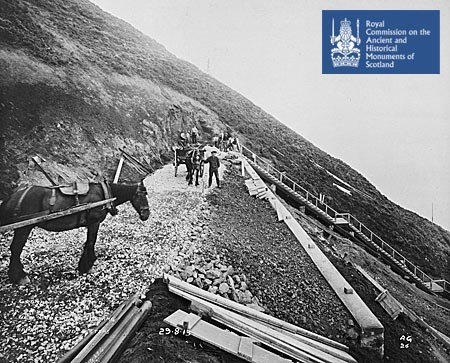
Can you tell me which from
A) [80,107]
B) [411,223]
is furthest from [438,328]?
[80,107]

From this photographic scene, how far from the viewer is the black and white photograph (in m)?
3.15

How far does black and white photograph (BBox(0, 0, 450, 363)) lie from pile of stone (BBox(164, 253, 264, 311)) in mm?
22

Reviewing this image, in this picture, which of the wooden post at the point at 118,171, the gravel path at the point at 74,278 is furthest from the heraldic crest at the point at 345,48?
the wooden post at the point at 118,171

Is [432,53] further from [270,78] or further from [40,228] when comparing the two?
[40,228]

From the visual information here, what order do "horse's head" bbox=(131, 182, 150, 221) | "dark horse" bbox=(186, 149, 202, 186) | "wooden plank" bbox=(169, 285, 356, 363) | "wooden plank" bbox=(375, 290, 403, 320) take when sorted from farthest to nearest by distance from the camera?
"dark horse" bbox=(186, 149, 202, 186), "wooden plank" bbox=(375, 290, 403, 320), "horse's head" bbox=(131, 182, 150, 221), "wooden plank" bbox=(169, 285, 356, 363)

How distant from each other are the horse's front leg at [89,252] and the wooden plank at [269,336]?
876 millimetres


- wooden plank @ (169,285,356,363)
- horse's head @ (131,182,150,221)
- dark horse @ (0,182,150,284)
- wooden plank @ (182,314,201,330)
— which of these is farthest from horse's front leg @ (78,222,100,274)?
wooden plank @ (182,314,201,330)

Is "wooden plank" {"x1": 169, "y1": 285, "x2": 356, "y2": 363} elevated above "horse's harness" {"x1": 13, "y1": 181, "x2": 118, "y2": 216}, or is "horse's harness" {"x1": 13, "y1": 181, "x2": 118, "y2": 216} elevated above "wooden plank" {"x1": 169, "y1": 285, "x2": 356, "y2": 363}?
"horse's harness" {"x1": 13, "y1": 181, "x2": 118, "y2": 216}

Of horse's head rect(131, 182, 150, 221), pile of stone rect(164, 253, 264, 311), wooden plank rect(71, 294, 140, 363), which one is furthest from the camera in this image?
Answer: horse's head rect(131, 182, 150, 221)

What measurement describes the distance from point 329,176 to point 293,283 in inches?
A: 165

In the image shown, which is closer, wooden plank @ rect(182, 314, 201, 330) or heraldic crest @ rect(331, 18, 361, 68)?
wooden plank @ rect(182, 314, 201, 330)

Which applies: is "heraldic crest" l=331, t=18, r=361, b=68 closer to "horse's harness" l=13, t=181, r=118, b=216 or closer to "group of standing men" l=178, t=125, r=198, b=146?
"group of standing men" l=178, t=125, r=198, b=146

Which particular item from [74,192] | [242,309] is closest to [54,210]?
[74,192]

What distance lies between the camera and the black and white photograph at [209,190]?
3.15m
